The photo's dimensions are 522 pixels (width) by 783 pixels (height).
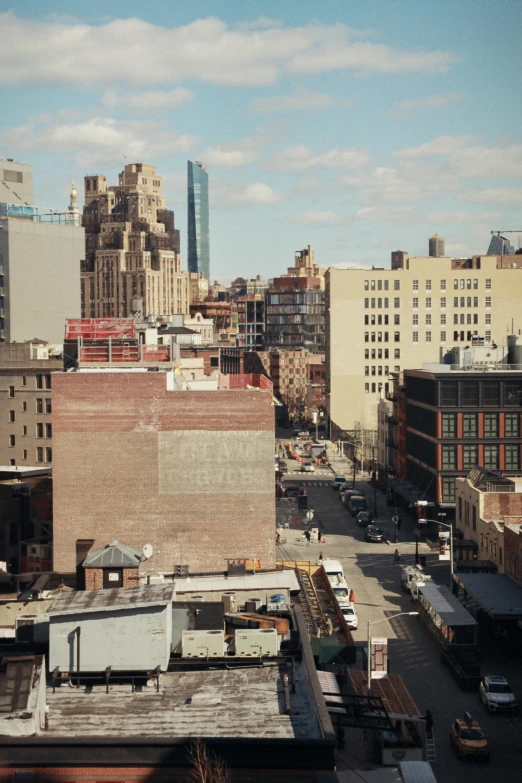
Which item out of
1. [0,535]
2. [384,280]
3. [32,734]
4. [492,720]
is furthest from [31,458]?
[384,280]

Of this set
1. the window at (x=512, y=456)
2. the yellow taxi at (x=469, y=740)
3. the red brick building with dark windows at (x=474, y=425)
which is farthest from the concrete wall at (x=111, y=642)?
the window at (x=512, y=456)

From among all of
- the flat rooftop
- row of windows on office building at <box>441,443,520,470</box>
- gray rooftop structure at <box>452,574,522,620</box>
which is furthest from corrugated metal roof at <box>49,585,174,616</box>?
row of windows on office building at <box>441,443,520,470</box>

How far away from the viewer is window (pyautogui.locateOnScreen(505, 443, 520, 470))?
9662 cm

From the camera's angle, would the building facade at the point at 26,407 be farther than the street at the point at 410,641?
Yes

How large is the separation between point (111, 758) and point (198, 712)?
3365 mm

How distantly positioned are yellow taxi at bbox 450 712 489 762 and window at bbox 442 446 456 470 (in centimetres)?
5116

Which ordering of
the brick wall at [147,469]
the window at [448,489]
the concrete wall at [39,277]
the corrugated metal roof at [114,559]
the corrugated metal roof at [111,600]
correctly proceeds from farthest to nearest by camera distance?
the concrete wall at [39,277] → the window at [448,489] → the brick wall at [147,469] → the corrugated metal roof at [114,559] → the corrugated metal roof at [111,600]

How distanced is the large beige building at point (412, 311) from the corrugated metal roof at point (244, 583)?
417 ft

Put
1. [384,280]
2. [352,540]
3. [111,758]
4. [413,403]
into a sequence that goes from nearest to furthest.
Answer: [111,758] < [352,540] < [413,403] < [384,280]

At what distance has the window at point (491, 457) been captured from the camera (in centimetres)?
9638

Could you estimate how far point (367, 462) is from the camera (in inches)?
6068

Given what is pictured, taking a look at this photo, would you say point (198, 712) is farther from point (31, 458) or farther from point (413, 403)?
point (413, 403)

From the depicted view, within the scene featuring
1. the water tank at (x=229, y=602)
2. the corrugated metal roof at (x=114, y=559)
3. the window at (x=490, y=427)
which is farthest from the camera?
the window at (x=490, y=427)

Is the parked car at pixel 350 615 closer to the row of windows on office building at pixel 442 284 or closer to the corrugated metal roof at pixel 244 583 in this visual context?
the corrugated metal roof at pixel 244 583
